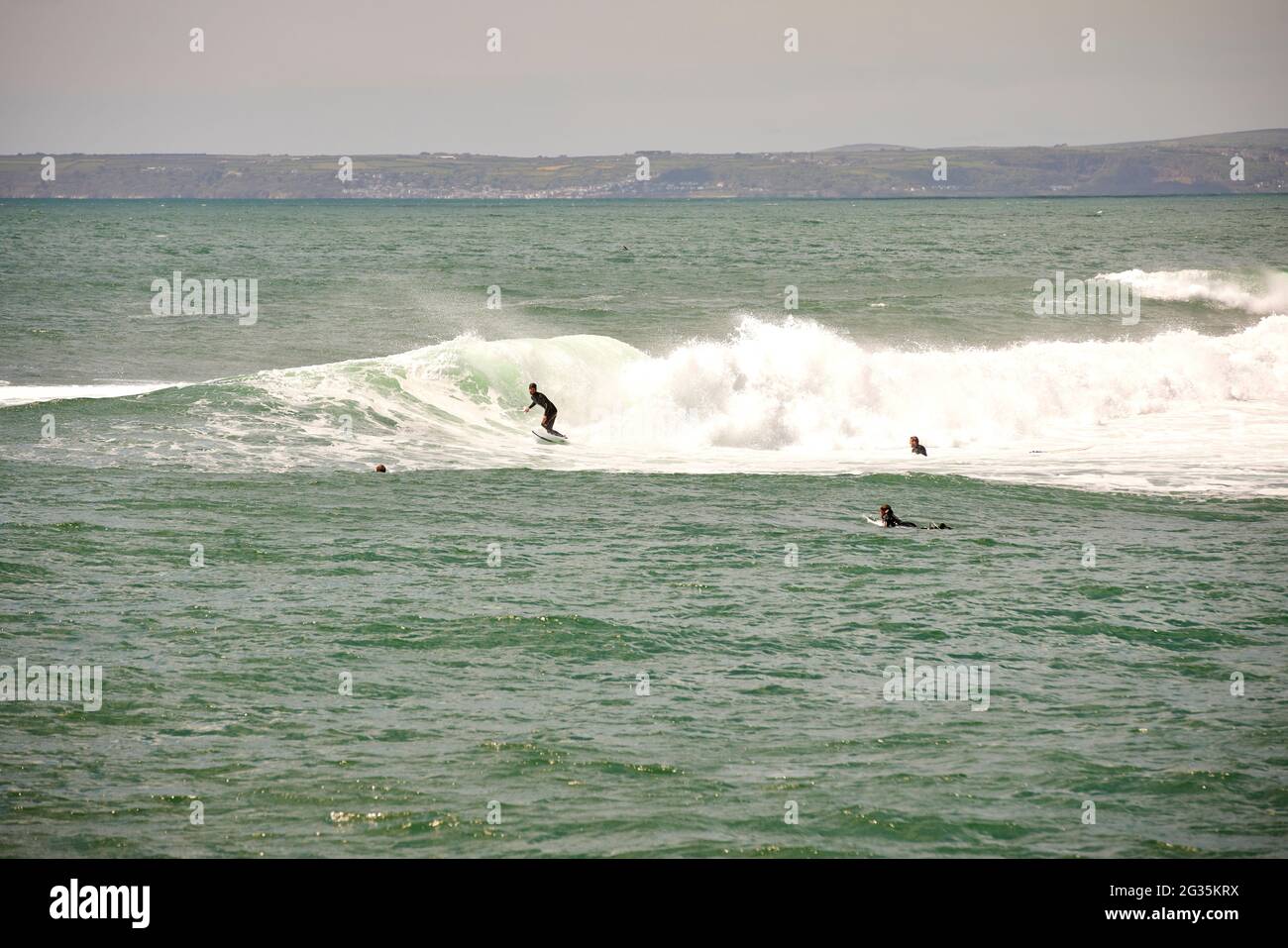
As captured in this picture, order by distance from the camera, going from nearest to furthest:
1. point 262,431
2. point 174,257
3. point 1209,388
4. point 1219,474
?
point 1219,474 < point 262,431 < point 1209,388 < point 174,257

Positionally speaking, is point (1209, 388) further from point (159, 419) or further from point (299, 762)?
point (299, 762)

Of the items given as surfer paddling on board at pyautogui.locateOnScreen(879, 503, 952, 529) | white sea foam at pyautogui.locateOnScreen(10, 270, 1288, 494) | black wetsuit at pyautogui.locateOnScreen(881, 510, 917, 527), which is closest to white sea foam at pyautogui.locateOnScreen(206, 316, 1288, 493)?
white sea foam at pyautogui.locateOnScreen(10, 270, 1288, 494)

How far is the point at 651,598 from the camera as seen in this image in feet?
52.5

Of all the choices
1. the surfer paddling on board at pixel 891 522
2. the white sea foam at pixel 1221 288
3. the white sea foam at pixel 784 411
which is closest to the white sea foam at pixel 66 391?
the white sea foam at pixel 784 411

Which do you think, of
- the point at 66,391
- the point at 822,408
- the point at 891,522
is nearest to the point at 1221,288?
the point at 822,408

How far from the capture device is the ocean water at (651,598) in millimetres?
10461

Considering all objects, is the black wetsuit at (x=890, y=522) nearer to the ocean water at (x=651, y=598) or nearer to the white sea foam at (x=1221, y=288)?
the ocean water at (x=651, y=598)

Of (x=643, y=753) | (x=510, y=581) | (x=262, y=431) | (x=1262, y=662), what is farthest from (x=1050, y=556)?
(x=262, y=431)

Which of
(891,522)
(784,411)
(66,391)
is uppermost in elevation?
(66,391)

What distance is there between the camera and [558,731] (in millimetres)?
11938

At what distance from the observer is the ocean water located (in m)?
10.5

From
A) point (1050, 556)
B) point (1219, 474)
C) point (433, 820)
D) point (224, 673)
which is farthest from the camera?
point (1219, 474)

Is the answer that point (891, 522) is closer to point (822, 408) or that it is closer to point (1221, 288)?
point (822, 408)

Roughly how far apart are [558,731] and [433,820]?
78.1 inches
